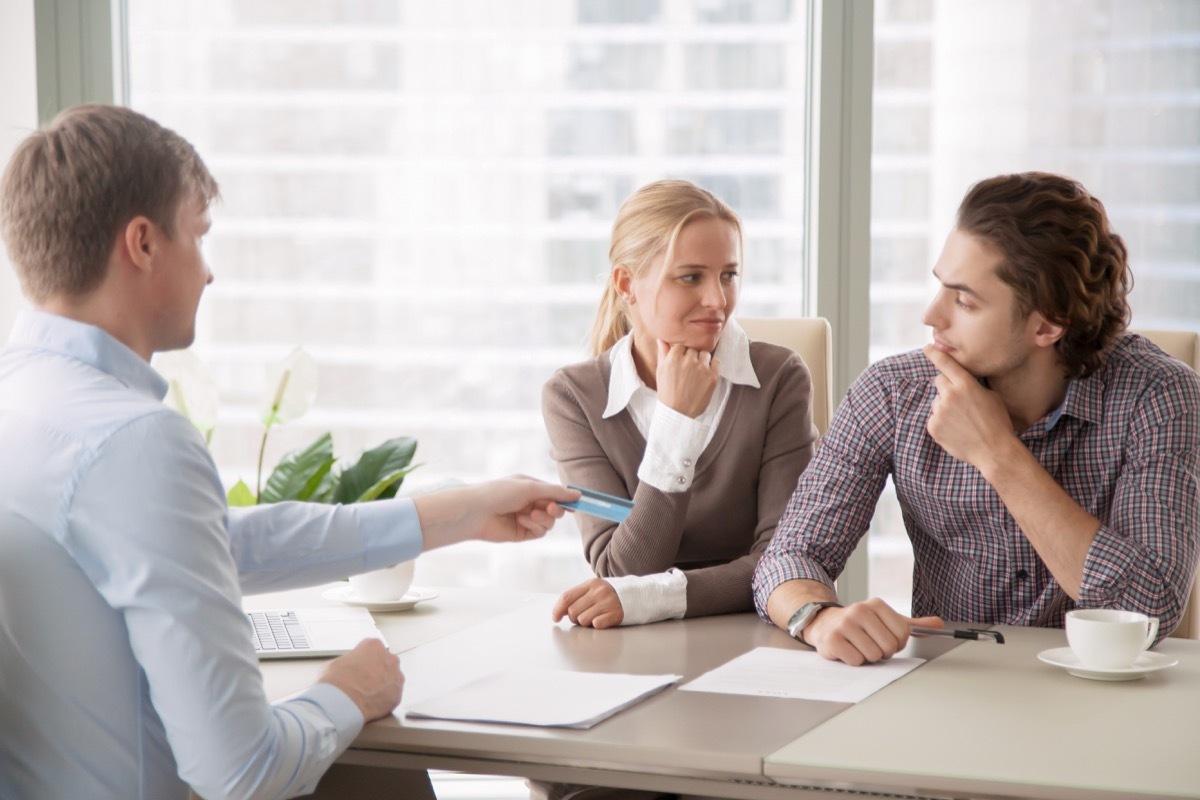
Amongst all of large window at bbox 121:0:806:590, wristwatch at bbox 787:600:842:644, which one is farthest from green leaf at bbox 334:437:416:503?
large window at bbox 121:0:806:590

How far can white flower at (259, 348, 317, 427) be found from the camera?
1969mm

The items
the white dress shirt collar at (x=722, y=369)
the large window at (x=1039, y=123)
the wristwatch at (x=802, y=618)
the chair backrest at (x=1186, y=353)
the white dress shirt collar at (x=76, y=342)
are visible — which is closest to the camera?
the white dress shirt collar at (x=76, y=342)

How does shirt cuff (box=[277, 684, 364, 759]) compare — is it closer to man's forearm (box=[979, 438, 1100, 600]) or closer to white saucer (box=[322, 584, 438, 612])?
white saucer (box=[322, 584, 438, 612])

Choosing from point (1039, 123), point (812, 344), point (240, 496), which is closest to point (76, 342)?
point (240, 496)

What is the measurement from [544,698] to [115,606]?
0.47 meters

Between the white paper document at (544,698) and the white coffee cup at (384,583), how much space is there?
0.40m

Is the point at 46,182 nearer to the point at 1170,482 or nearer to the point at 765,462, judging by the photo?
the point at 765,462

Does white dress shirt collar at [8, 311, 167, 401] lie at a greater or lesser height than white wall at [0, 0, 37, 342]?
lesser

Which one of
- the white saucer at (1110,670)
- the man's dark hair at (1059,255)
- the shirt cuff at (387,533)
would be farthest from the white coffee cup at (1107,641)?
the shirt cuff at (387,533)

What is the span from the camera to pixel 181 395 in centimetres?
194

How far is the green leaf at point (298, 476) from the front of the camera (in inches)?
76.0

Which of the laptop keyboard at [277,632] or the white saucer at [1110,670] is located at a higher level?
the white saucer at [1110,670]

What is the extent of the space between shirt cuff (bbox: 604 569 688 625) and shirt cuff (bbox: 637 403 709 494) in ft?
0.82

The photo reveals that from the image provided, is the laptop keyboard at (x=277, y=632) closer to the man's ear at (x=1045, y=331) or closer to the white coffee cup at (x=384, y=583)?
the white coffee cup at (x=384, y=583)
